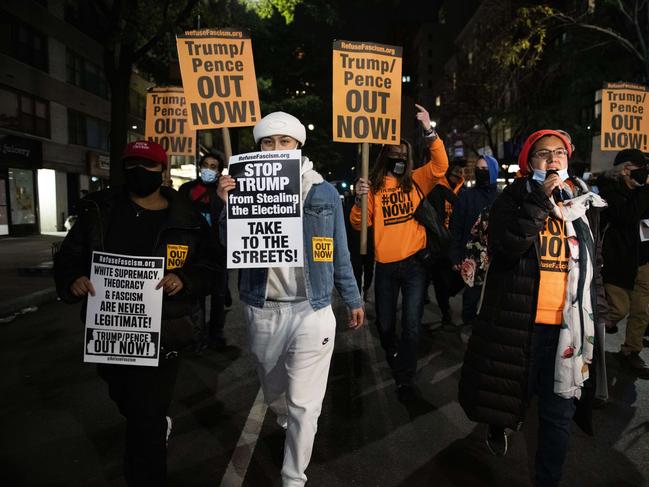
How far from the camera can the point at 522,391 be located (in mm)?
3029

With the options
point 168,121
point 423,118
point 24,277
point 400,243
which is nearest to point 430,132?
point 423,118

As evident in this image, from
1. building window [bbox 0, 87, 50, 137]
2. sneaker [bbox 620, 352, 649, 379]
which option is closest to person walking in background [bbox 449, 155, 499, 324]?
sneaker [bbox 620, 352, 649, 379]

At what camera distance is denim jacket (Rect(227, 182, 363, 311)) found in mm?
3088

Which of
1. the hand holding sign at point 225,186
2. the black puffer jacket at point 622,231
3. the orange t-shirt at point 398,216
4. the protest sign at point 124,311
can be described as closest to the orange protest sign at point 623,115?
the black puffer jacket at point 622,231

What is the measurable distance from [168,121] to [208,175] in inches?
83.8

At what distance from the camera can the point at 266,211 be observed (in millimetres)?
3137

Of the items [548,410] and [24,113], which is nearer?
[548,410]

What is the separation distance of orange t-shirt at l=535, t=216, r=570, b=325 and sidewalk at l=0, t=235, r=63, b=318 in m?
7.80

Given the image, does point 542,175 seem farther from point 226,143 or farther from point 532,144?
Answer: point 226,143

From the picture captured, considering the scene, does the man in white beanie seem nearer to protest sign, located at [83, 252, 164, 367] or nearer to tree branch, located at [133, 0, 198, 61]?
protest sign, located at [83, 252, 164, 367]

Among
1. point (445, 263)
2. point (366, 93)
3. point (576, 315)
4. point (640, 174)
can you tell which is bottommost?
point (445, 263)

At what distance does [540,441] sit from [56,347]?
5.54 meters

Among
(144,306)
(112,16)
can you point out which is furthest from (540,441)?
(112,16)

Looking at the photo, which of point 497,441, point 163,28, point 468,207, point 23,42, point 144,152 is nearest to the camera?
point 144,152
